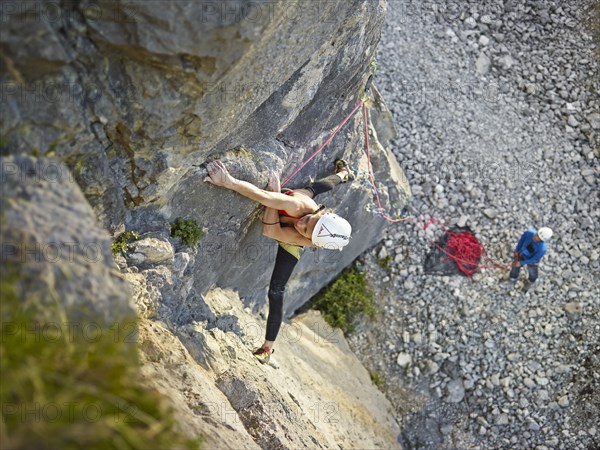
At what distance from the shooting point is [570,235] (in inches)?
513

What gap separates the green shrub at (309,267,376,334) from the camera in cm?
1252

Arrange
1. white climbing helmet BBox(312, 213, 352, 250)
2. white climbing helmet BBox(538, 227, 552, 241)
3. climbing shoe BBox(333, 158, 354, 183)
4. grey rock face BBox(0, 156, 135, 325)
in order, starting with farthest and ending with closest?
1. white climbing helmet BBox(538, 227, 552, 241)
2. climbing shoe BBox(333, 158, 354, 183)
3. white climbing helmet BBox(312, 213, 352, 250)
4. grey rock face BBox(0, 156, 135, 325)

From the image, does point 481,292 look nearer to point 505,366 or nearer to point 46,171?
point 505,366

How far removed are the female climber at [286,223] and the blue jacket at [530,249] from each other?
4966 mm

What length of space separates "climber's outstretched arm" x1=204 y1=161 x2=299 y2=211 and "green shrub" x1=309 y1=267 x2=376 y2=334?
16.5 ft

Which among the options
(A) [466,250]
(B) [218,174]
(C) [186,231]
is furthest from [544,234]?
(C) [186,231]

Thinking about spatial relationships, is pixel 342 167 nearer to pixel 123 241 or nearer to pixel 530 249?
pixel 123 241

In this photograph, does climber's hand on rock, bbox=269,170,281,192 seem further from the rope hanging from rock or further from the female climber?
the rope hanging from rock

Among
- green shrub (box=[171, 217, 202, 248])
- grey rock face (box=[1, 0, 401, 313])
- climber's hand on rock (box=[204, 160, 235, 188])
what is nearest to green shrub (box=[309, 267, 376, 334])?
grey rock face (box=[1, 0, 401, 313])

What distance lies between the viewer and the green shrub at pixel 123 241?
21.7ft

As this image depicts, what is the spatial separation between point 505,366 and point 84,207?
991 cm

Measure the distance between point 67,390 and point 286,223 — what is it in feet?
16.1

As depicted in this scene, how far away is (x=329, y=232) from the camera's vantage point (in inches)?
302

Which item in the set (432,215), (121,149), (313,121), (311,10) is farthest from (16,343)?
(432,215)
